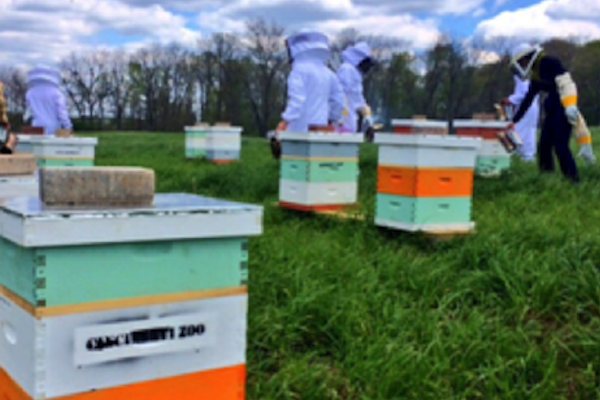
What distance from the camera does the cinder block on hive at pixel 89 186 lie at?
1584mm

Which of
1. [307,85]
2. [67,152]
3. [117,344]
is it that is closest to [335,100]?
[307,85]

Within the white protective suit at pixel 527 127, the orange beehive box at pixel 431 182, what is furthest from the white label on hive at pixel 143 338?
the white protective suit at pixel 527 127

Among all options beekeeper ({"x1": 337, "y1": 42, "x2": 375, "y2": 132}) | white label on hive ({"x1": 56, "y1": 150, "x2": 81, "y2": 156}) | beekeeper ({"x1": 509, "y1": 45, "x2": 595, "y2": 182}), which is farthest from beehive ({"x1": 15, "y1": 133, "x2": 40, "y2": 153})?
beekeeper ({"x1": 509, "y1": 45, "x2": 595, "y2": 182})

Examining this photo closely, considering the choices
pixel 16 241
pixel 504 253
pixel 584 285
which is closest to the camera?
pixel 16 241

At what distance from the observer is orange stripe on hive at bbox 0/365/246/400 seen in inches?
62.3

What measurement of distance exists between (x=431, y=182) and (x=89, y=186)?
2.72m

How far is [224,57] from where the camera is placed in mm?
36625

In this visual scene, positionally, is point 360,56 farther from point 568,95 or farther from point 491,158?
point 568,95

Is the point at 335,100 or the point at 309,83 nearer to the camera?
the point at 309,83

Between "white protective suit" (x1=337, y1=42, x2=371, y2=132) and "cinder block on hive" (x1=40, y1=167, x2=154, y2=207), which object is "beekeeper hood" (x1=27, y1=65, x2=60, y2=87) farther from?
"cinder block on hive" (x1=40, y1=167, x2=154, y2=207)

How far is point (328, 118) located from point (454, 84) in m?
28.1

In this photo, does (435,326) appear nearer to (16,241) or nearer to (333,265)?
(333,265)

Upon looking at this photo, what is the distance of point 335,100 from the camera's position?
22.7 ft

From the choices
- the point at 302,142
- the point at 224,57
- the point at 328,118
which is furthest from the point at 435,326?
the point at 224,57
